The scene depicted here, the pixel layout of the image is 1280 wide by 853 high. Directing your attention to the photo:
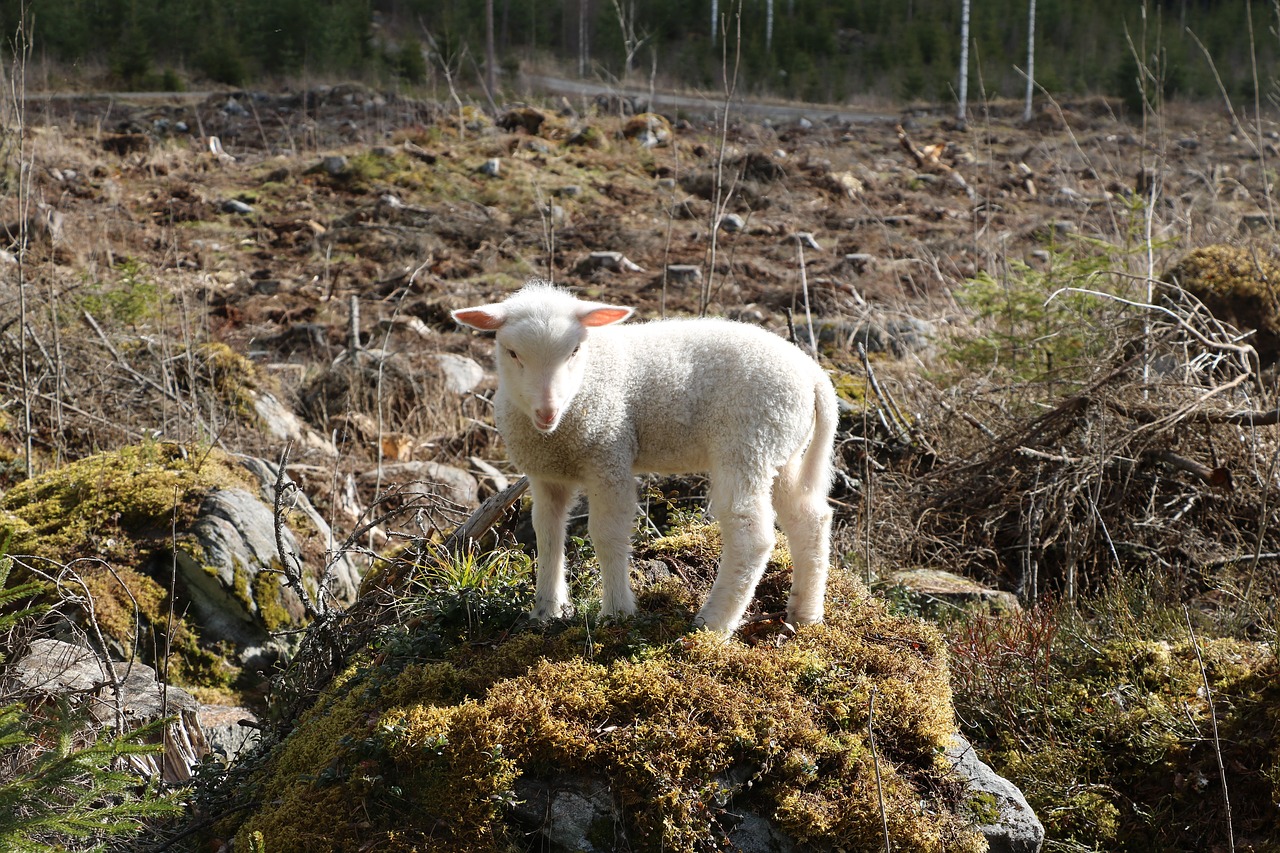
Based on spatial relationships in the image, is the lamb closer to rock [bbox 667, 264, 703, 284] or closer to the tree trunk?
rock [bbox 667, 264, 703, 284]

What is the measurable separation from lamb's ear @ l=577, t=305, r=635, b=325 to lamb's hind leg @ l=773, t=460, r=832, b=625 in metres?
1.02

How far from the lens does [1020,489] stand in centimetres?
737

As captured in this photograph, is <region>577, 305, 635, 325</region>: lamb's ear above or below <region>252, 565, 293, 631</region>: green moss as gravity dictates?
above

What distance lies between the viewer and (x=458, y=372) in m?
11.1

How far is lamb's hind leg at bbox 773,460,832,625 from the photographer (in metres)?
4.49

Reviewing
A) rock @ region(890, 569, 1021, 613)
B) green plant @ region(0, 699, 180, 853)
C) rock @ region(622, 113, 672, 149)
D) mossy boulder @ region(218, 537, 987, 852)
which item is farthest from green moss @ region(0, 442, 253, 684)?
rock @ region(622, 113, 672, 149)

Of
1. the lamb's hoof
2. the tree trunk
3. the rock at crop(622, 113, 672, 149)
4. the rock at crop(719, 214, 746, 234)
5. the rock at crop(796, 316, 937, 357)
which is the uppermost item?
the tree trunk

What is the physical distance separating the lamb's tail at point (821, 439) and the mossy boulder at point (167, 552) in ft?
10.7

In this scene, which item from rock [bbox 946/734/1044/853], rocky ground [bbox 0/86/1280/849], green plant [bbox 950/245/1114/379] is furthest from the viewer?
green plant [bbox 950/245/1114/379]

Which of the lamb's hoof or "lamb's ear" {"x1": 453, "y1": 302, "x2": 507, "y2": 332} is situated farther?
the lamb's hoof

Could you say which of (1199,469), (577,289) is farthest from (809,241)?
(1199,469)

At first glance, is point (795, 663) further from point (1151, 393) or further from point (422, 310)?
point (422, 310)

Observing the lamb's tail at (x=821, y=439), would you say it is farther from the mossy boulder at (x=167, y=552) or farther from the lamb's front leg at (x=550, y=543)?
the mossy boulder at (x=167, y=552)

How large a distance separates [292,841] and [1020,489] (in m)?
5.51
